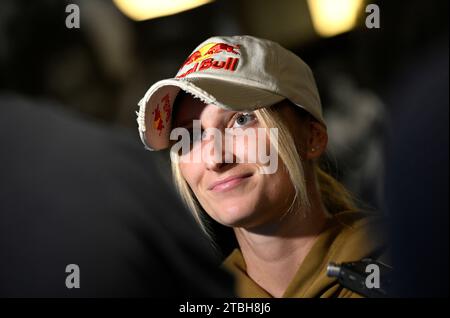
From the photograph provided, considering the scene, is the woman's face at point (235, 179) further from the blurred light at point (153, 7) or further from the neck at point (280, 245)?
the blurred light at point (153, 7)

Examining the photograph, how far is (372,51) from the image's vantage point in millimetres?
1012

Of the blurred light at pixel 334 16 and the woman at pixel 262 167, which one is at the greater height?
the blurred light at pixel 334 16

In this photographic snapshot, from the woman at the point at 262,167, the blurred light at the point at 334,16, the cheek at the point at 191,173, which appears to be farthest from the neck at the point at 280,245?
the blurred light at the point at 334,16

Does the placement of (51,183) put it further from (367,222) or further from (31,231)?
(367,222)


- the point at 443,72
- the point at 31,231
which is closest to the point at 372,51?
the point at 443,72

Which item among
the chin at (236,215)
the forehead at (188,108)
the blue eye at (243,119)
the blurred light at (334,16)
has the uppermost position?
the blurred light at (334,16)

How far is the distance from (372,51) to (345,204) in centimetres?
30

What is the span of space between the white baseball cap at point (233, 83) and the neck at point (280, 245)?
0.19 m

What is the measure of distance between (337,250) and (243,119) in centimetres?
30

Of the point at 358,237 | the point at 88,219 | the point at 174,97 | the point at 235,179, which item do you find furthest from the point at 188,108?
the point at 358,237

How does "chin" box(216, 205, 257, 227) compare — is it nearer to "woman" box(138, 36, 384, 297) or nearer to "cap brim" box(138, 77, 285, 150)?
"woman" box(138, 36, 384, 297)

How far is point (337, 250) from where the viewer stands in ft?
3.70

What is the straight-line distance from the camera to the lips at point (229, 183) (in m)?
1.12

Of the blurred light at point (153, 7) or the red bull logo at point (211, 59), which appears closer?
the red bull logo at point (211, 59)
